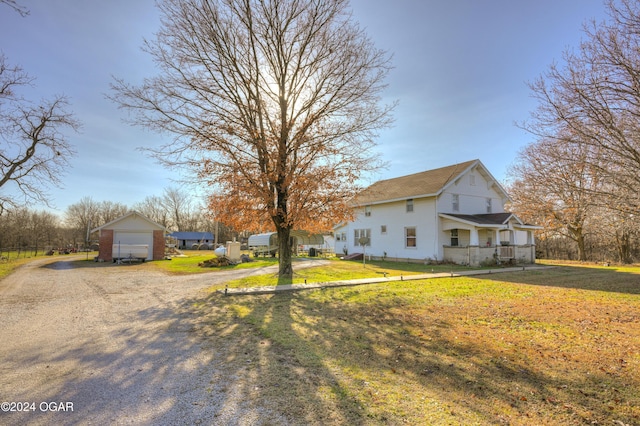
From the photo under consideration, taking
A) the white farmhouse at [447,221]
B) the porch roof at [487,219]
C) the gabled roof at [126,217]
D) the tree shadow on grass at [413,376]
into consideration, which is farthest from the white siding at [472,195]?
the gabled roof at [126,217]

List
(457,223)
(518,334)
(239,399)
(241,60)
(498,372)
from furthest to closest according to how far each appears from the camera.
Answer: (457,223) → (241,60) → (518,334) → (498,372) → (239,399)

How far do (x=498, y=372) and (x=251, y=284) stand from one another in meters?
9.74

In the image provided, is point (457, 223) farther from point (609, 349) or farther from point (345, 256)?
point (609, 349)

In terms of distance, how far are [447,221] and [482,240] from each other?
3421 mm

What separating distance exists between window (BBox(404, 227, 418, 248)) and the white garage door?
22604mm

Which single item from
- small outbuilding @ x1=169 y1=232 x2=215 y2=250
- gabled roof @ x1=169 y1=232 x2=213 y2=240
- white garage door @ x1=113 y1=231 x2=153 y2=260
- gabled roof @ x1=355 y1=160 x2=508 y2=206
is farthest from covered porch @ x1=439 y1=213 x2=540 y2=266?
gabled roof @ x1=169 y1=232 x2=213 y2=240

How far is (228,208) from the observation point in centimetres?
1200

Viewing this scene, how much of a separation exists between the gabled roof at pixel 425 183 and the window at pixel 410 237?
2.50m

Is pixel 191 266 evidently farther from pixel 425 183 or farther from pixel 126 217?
pixel 425 183

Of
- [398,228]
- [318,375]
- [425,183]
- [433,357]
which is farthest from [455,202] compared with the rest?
[318,375]

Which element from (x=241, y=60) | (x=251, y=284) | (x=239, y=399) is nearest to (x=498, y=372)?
(x=239, y=399)

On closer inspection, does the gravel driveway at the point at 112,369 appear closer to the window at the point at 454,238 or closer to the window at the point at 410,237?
the window at the point at 410,237

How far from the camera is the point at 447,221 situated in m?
21.4

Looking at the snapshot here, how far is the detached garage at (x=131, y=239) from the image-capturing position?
2608cm
